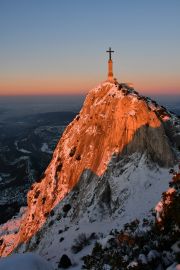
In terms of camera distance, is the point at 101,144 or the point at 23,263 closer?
the point at 23,263

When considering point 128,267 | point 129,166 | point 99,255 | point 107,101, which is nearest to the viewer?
point 128,267

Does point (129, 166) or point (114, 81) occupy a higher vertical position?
point (114, 81)

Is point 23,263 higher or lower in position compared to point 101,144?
lower

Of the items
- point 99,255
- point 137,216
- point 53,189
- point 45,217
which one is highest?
point 99,255

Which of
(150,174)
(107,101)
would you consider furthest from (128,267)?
(107,101)

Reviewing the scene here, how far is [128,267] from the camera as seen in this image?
56.3 ft

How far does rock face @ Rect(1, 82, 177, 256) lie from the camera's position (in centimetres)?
4981

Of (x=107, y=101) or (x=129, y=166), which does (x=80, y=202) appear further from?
(x=107, y=101)

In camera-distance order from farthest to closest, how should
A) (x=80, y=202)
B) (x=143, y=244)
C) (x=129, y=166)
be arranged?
(x=80, y=202), (x=129, y=166), (x=143, y=244)

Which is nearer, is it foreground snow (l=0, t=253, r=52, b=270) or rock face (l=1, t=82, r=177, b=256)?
foreground snow (l=0, t=253, r=52, b=270)

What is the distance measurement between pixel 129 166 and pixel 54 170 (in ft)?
72.6

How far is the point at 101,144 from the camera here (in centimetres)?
5716

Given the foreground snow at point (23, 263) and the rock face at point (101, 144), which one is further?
the rock face at point (101, 144)

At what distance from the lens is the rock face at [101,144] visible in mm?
49812
